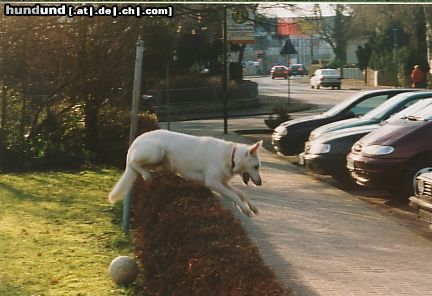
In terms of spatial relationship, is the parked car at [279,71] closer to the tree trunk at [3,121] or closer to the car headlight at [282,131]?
the car headlight at [282,131]

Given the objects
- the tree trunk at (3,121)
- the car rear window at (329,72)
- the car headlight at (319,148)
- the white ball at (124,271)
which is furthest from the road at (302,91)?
the white ball at (124,271)

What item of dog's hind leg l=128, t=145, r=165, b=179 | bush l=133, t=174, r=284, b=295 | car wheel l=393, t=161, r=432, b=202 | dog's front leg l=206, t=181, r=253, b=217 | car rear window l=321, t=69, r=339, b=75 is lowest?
car wheel l=393, t=161, r=432, b=202

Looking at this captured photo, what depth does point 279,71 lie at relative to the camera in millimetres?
13227

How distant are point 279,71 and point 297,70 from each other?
1624 millimetres

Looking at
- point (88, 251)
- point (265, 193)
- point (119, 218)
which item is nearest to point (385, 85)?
point (265, 193)

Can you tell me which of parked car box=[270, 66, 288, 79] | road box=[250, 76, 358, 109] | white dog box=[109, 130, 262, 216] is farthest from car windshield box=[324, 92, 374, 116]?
white dog box=[109, 130, 262, 216]

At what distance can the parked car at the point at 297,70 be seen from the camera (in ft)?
45.4

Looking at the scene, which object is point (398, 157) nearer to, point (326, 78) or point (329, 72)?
point (329, 72)

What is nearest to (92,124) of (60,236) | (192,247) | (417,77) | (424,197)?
(417,77)

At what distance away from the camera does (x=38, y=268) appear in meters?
8.01

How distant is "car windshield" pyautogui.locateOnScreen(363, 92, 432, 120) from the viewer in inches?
516

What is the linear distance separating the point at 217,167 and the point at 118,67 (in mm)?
7582

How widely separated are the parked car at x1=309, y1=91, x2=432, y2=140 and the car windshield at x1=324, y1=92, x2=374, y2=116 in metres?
0.88

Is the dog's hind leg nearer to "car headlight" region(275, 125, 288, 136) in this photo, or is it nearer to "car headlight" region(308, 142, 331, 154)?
"car headlight" region(308, 142, 331, 154)
